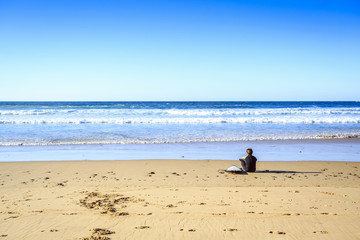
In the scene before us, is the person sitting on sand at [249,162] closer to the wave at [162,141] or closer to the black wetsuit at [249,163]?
the black wetsuit at [249,163]

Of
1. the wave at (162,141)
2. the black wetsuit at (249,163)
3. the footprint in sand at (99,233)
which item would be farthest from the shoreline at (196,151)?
the footprint in sand at (99,233)

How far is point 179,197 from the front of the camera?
6.00 meters

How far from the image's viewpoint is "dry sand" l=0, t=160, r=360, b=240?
4.40 meters

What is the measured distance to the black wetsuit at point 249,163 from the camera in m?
8.44

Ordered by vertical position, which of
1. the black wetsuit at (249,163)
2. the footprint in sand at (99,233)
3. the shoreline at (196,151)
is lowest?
the shoreline at (196,151)

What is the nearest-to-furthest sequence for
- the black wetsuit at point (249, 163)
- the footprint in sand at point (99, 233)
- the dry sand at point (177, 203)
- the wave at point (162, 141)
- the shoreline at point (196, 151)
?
1. the footprint in sand at point (99, 233)
2. the dry sand at point (177, 203)
3. the black wetsuit at point (249, 163)
4. the shoreline at point (196, 151)
5. the wave at point (162, 141)

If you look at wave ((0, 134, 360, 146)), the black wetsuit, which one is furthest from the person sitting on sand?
wave ((0, 134, 360, 146))

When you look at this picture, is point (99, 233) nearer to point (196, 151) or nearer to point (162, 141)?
point (196, 151)

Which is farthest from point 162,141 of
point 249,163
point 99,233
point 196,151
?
point 99,233

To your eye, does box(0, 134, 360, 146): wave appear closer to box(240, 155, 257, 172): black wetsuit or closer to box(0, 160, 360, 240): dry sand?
box(0, 160, 360, 240): dry sand

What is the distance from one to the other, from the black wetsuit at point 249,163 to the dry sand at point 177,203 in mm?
219

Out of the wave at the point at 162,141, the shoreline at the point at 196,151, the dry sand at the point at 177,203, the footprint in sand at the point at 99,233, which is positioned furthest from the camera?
the wave at the point at 162,141

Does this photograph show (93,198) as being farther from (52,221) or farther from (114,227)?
(114,227)

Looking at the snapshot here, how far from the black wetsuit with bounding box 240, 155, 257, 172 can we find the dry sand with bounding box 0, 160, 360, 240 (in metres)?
0.22
